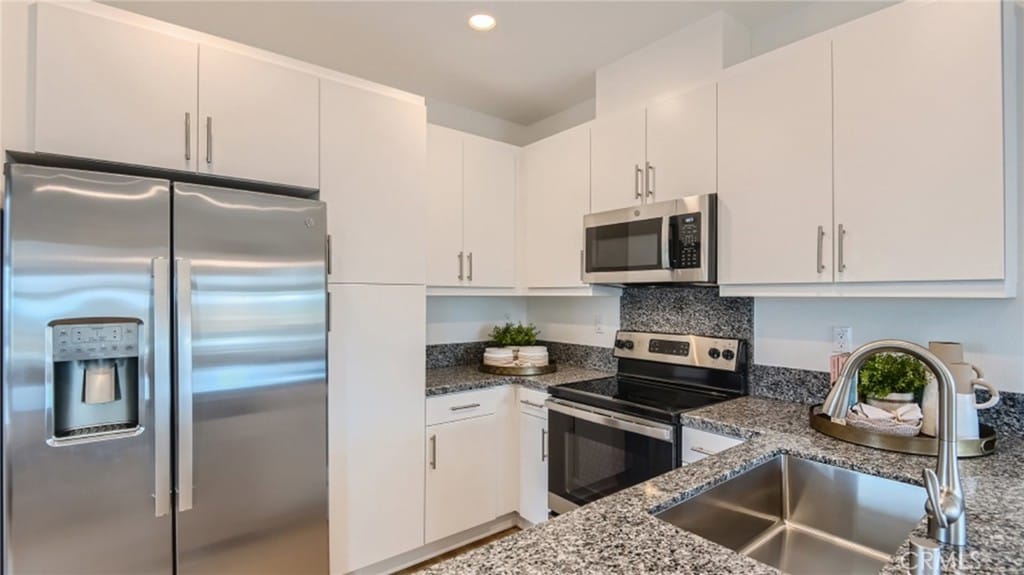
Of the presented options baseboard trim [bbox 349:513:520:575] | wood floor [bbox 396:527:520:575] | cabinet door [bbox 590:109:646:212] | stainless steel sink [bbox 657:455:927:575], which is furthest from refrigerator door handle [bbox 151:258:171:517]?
cabinet door [bbox 590:109:646:212]

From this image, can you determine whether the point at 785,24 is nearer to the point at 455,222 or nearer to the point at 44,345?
the point at 455,222

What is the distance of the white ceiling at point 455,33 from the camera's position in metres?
2.13

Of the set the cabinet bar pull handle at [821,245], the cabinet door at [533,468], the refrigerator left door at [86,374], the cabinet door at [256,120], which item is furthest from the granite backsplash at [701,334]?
the refrigerator left door at [86,374]

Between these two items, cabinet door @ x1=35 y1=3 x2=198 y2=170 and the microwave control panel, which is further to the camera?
the microwave control panel

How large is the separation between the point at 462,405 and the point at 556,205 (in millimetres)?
1237

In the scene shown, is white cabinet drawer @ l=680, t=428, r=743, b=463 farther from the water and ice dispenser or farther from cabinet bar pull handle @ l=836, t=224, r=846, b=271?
the water and ice dispenser

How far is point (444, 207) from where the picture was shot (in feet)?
9.09

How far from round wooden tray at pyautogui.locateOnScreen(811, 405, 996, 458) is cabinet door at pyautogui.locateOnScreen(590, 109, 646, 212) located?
128 centimetres

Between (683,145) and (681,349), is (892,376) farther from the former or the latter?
(683,145)

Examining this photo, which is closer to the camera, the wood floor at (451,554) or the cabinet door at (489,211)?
the wood floor at (451,554)

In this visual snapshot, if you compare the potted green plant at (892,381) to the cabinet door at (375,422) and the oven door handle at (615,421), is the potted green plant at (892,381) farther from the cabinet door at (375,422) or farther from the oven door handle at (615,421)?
the cabinet door at (375,422)

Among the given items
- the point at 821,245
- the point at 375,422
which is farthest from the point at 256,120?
the point at 821,245

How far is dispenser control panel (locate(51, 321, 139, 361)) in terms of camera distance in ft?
4.58

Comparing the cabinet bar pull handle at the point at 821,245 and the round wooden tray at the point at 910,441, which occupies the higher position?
the cabinet bar pull handle at the point at 821,245
